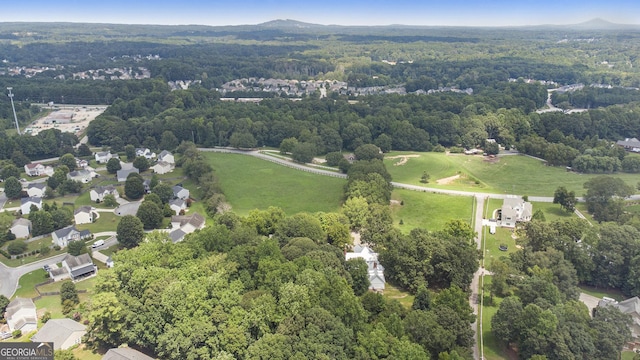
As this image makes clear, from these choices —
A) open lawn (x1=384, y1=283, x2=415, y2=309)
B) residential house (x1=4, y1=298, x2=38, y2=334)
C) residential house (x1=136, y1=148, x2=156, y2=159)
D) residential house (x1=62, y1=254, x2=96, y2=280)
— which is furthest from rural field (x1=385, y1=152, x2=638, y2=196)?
residential house (x1=4, y1=298, x2=38, y2=334)

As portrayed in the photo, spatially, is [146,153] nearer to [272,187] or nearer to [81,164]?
[81,164]

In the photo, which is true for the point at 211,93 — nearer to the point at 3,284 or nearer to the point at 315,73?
the point at 315,73

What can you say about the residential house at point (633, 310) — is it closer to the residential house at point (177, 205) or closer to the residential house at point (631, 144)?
the residential house at point (177, 205)

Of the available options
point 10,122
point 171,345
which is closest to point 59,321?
point 171,345

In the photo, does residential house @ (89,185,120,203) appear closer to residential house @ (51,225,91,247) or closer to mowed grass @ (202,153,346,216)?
residential house @ (51,225,91,247)

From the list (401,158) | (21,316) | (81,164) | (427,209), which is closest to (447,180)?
(427,209)

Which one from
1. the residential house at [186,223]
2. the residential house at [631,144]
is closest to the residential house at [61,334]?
the residential house at [186,223]
